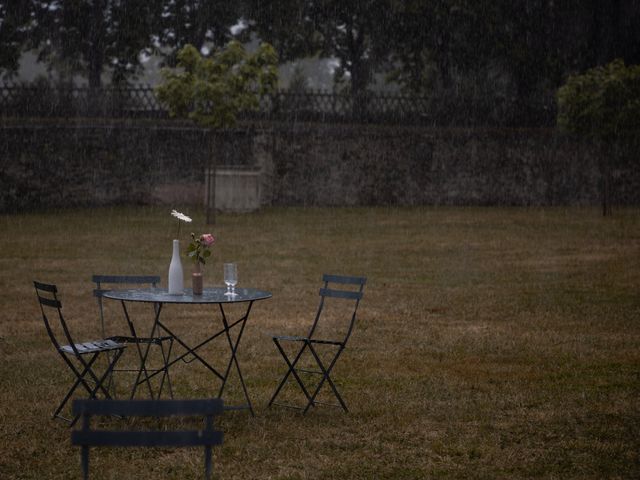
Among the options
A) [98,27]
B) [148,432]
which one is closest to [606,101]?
[98,27]

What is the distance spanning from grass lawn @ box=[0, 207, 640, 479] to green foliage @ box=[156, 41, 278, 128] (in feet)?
13.3

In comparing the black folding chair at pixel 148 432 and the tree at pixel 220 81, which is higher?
the tree at pixel 220 81

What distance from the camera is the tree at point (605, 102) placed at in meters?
23.0

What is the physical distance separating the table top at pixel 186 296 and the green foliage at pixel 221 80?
14.3 meters

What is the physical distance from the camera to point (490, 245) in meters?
17.1

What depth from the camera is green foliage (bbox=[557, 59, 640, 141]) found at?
75.5ft

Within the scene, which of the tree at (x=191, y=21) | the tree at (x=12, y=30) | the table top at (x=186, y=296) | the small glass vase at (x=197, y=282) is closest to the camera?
the table top at (x=186, y=296)

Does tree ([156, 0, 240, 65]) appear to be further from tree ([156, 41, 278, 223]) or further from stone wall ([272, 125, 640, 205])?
tree ([156, 41, 278, 223])

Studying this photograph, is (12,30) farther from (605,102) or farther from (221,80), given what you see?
(605,102)

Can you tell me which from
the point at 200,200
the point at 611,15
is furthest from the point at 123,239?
the point at 611,15

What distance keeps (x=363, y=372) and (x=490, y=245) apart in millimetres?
10252

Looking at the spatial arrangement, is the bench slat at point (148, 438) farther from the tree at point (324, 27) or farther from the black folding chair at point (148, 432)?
the tree at point (324, 27)

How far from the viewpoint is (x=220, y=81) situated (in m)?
20.3

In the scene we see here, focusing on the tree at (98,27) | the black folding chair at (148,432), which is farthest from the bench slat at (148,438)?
the tree at (98,27)
